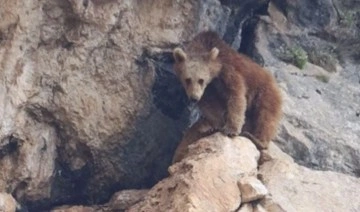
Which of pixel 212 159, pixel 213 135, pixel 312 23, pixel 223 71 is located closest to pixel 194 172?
pixel 212 159

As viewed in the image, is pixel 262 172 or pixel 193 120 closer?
pixel 262 172

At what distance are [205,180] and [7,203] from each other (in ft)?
8.25

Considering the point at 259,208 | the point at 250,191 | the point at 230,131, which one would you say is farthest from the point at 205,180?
Answer: the point at 230,131

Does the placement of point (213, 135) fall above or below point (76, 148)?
above

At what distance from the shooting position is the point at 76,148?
10930 millimetres

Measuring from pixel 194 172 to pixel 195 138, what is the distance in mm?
1446

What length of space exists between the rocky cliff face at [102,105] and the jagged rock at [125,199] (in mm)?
380

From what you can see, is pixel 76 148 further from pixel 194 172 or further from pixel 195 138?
pixel 194 172

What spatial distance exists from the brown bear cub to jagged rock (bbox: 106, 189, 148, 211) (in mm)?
600

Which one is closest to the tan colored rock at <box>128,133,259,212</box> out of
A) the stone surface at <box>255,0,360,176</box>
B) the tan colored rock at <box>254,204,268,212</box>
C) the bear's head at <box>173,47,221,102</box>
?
the tan colored rock at <box>254,204,268,212</box>

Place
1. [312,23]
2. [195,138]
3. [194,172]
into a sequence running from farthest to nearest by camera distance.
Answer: [312,23] < [195,138] < [194,172]

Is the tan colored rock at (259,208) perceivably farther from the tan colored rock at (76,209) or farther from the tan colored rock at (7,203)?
Answer: the tan colored rock at (7,203)

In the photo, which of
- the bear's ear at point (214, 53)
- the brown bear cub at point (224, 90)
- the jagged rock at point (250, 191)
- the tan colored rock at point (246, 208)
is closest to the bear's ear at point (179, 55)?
the brown bear cub at point (224, 90)

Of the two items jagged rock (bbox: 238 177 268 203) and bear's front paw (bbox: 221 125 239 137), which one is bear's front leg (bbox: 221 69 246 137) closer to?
bear's front paw (bbox: 221 125 239 137)
